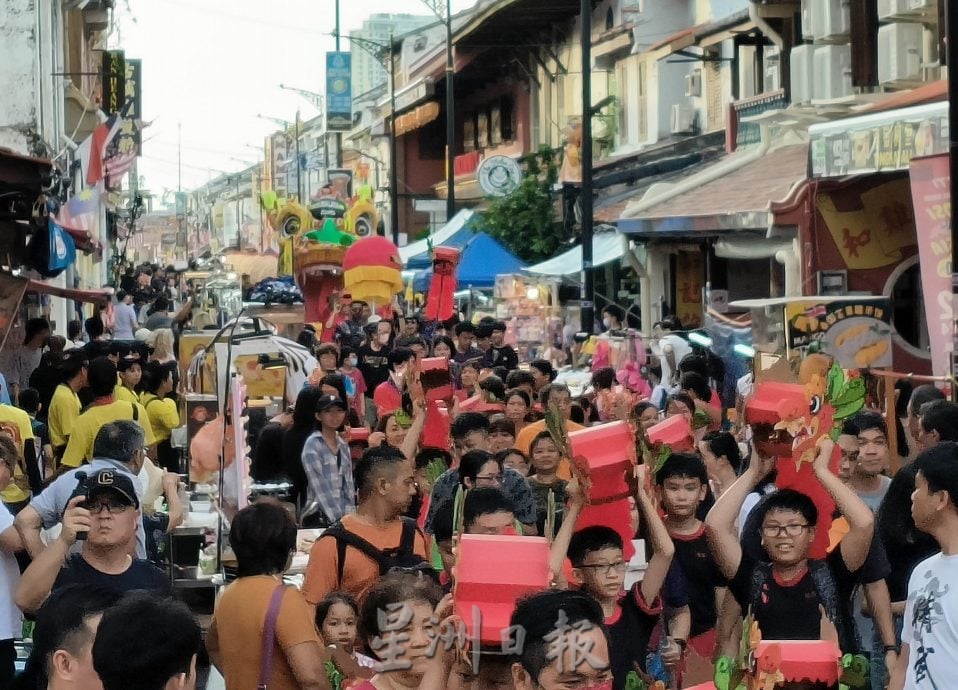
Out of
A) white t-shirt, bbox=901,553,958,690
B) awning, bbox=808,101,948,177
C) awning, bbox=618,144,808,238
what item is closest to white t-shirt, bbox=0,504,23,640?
white t-shirt, bbox=901,553,958,690

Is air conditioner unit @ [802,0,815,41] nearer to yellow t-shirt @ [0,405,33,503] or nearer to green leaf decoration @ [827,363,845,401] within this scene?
yellow t-shirt @ [0,405,33,503]

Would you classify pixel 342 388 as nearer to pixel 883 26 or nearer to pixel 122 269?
pixel 883 26

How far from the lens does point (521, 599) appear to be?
448 cm

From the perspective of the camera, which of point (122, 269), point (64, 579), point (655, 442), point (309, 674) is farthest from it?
point (122, 269)

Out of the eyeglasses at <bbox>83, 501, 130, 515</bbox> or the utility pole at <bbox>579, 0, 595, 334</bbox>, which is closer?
the eyeglasses at <bbox>83, 501, 130, 515</bbox>

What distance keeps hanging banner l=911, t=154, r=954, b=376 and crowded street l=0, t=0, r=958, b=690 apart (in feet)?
0.07

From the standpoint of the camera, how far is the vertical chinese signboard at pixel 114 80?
115 feet

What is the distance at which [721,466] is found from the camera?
8.95 metres

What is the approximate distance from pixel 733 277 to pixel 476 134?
25.8 m

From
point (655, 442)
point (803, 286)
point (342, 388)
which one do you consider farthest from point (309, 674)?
point (803, 286)

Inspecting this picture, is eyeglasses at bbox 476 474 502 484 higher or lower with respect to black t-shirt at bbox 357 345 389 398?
lower

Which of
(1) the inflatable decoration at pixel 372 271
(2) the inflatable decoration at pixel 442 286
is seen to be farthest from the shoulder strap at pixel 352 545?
(2) the inflatable decoration at pixel 442 286

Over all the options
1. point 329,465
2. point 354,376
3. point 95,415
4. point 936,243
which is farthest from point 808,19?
point 95,415

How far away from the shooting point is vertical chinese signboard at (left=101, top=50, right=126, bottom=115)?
35.0m
